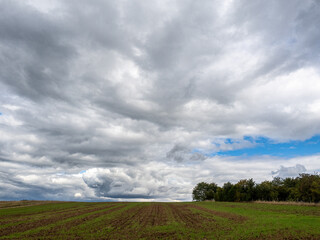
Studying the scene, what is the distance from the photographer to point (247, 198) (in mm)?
118375

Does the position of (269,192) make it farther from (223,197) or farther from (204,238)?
(204,238)

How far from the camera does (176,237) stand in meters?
23.4

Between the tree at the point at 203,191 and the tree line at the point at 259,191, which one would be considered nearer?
the tree line at the point at 259,191

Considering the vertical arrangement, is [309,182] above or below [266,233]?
above

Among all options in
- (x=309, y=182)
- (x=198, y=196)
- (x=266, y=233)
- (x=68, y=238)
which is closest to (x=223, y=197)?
(x=198, y=196)

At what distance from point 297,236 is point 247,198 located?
106 meters

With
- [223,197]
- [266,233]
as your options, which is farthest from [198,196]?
[266,233]

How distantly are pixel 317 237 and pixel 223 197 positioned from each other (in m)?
120

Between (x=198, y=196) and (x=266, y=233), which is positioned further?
(x=198, y=196)

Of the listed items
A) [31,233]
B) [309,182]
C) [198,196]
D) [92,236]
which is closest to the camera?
[92,236]

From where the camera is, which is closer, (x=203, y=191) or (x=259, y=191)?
(x=259, y=191)

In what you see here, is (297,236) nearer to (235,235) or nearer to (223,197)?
(235,235)

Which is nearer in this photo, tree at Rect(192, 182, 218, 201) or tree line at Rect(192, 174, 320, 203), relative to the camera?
tree line at Rect(192, 174, 320, 203)

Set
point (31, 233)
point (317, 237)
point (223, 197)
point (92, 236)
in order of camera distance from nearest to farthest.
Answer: point (317, 237) < point (92, 236) < point (31, 233) < point (223, 197)
